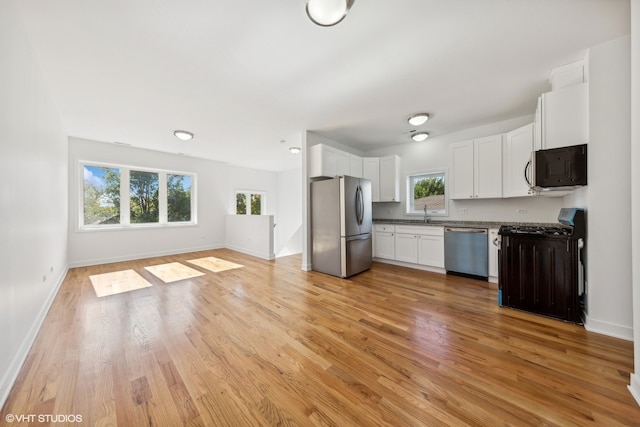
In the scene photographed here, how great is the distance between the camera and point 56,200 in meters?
3.31

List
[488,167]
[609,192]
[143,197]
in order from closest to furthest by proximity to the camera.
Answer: [609,192]
[488,167]
[143,197]

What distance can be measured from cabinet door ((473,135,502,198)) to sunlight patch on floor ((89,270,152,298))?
580 cm

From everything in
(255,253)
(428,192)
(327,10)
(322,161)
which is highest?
(327,10)

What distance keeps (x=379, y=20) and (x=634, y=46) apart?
1739mm

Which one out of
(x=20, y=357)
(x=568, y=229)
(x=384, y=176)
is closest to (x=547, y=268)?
(x=568, y=229)

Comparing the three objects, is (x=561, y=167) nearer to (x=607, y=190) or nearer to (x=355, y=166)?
(x=607, y=190)

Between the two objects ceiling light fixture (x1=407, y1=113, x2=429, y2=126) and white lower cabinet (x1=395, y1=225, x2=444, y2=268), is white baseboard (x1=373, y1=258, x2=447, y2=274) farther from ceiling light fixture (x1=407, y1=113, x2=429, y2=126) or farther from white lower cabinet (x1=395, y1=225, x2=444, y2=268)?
ceiling light fixture (x1=407, y1=113, x2=429, y2=126)

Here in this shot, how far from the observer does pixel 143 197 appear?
18.0ft

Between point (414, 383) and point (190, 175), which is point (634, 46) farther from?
point (190, 175)

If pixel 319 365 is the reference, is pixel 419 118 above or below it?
above

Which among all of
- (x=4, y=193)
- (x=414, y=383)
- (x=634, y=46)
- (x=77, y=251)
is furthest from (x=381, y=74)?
(x=77, y=251)

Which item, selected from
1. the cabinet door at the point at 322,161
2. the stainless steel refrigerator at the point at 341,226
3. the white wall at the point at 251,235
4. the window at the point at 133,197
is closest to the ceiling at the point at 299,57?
the cabinet door at the point at 322,161

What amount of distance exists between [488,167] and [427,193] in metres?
1.26

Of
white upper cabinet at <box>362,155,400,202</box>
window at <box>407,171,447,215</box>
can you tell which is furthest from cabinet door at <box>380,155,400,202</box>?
window at <box>407,171,447,215</box>
